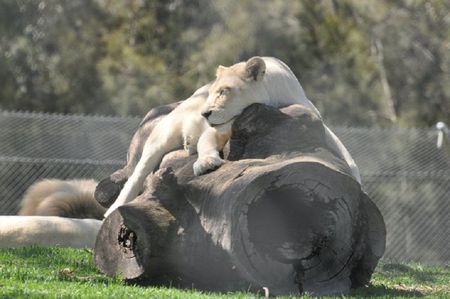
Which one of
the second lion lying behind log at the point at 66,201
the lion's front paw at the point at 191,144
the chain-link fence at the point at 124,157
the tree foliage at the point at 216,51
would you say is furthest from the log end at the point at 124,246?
the tree foliage at the point at 216,51

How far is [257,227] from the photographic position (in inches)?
261

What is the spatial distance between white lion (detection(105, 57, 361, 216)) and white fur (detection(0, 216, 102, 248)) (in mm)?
1097

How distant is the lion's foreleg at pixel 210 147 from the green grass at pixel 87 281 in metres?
0.96

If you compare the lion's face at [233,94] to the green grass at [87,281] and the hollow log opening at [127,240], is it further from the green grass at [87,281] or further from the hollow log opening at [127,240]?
the green grass at [87,281]

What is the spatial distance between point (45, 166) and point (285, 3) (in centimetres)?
2002

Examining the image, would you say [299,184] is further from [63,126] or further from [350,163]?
[63,126]

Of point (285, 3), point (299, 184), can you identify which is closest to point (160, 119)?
point (299, 184)

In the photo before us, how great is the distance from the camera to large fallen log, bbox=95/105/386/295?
6.38 m

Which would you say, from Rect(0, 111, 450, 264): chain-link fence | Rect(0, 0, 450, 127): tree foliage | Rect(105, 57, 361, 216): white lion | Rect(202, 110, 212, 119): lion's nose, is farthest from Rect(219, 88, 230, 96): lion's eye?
Rect(0, 0, 450, 127): tree foliage

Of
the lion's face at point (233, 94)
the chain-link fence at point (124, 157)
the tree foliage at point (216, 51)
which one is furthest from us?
the tree foliage at point (216, 51)

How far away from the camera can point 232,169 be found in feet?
22.1

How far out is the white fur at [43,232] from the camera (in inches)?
349

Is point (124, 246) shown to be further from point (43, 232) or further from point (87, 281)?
point (43, 232)

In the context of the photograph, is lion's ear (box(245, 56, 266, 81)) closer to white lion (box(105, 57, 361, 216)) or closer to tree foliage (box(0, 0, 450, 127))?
white lion (box(105, 57, 361, 216))
